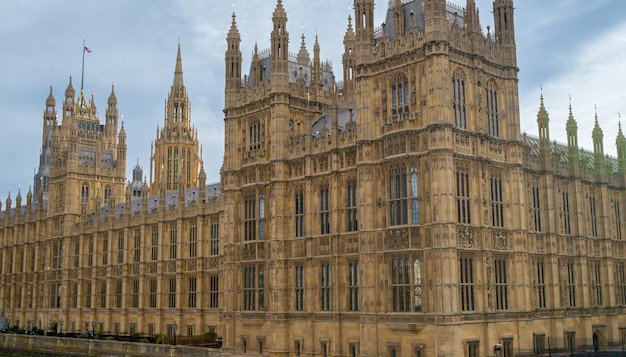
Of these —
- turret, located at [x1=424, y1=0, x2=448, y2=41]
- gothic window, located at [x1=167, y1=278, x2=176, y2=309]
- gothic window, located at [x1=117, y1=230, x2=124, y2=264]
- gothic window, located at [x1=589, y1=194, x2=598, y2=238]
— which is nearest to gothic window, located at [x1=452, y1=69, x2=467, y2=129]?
turret, located at [x1=424, y1=0, x2=448, y2=41]

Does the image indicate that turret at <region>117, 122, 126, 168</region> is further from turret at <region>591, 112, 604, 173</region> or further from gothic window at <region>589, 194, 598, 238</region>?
gothic window at <region>589, 194, 598, 238</region>

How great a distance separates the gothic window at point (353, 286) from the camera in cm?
4869

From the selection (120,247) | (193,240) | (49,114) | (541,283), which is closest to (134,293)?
(120,247)

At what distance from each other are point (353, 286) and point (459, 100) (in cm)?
1447

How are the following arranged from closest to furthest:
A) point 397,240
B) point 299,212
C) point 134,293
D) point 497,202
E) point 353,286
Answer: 1. point 397,240
2. point 497,202
3. point 353,286
4. point 299,212
5. point 134,293

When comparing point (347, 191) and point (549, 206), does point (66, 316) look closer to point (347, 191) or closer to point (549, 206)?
point (347, 191)

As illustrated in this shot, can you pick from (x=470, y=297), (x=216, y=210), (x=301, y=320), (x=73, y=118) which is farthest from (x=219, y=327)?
(x=73, y=118)

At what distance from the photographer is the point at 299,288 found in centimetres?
5319

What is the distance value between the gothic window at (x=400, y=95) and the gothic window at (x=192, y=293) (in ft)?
123

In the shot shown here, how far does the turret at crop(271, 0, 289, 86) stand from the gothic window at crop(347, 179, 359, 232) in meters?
11.1

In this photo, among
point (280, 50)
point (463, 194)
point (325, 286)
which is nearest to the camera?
point (463, 194)

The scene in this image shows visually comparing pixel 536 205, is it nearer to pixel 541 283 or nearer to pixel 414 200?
pixel 541 283

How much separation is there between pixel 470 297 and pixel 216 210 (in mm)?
35456

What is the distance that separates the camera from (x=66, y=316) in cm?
9494
